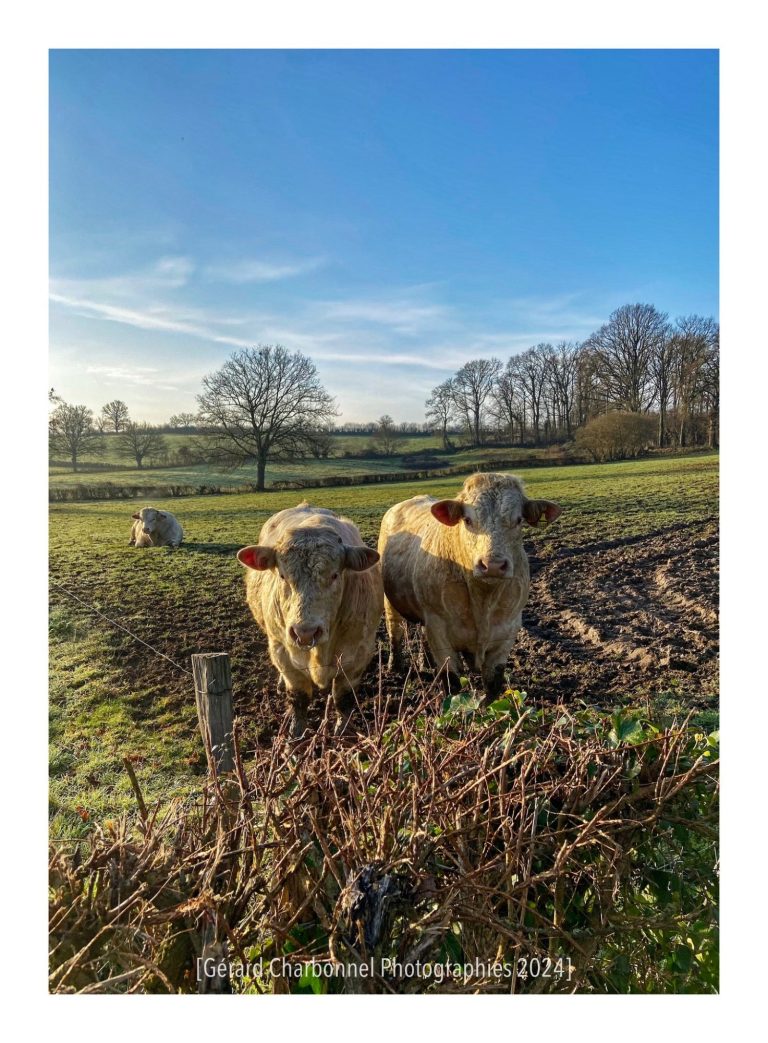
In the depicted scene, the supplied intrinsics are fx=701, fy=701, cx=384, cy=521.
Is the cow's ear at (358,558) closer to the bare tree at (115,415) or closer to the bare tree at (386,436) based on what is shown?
the bare tree at (386,436)

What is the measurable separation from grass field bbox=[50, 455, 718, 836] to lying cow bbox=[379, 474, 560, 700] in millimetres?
328

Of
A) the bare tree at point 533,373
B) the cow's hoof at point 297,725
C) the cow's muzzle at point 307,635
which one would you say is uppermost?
the bare tree at point 533,373

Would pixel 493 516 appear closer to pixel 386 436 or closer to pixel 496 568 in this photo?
pixel 496 568

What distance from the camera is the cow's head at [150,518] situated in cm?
562

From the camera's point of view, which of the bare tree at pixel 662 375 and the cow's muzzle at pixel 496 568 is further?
the bare tree at pixel 662 375

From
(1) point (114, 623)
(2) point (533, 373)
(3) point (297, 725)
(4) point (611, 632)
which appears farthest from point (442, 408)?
(1) point (114, 623)

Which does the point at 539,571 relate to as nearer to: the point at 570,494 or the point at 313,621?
the point at 570,494

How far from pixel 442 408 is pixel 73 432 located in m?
2.69

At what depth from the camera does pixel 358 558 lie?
15.9 ft

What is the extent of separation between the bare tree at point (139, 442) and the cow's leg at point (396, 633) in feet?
8.14

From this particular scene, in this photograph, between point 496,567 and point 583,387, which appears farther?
point 583,387

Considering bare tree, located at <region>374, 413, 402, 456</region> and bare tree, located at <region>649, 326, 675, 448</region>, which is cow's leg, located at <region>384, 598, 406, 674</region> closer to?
bare tree, located at <region>374, 413, 402, 456</region>

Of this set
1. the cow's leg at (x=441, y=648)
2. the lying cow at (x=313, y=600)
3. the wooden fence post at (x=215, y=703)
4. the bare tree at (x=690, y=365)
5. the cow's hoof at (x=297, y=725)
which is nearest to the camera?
the wooden fence post at (x=215, y=703)

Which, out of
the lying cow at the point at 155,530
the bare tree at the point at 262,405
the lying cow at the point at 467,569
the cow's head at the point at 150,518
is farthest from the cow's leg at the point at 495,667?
the cow's head at the point at 150,518
